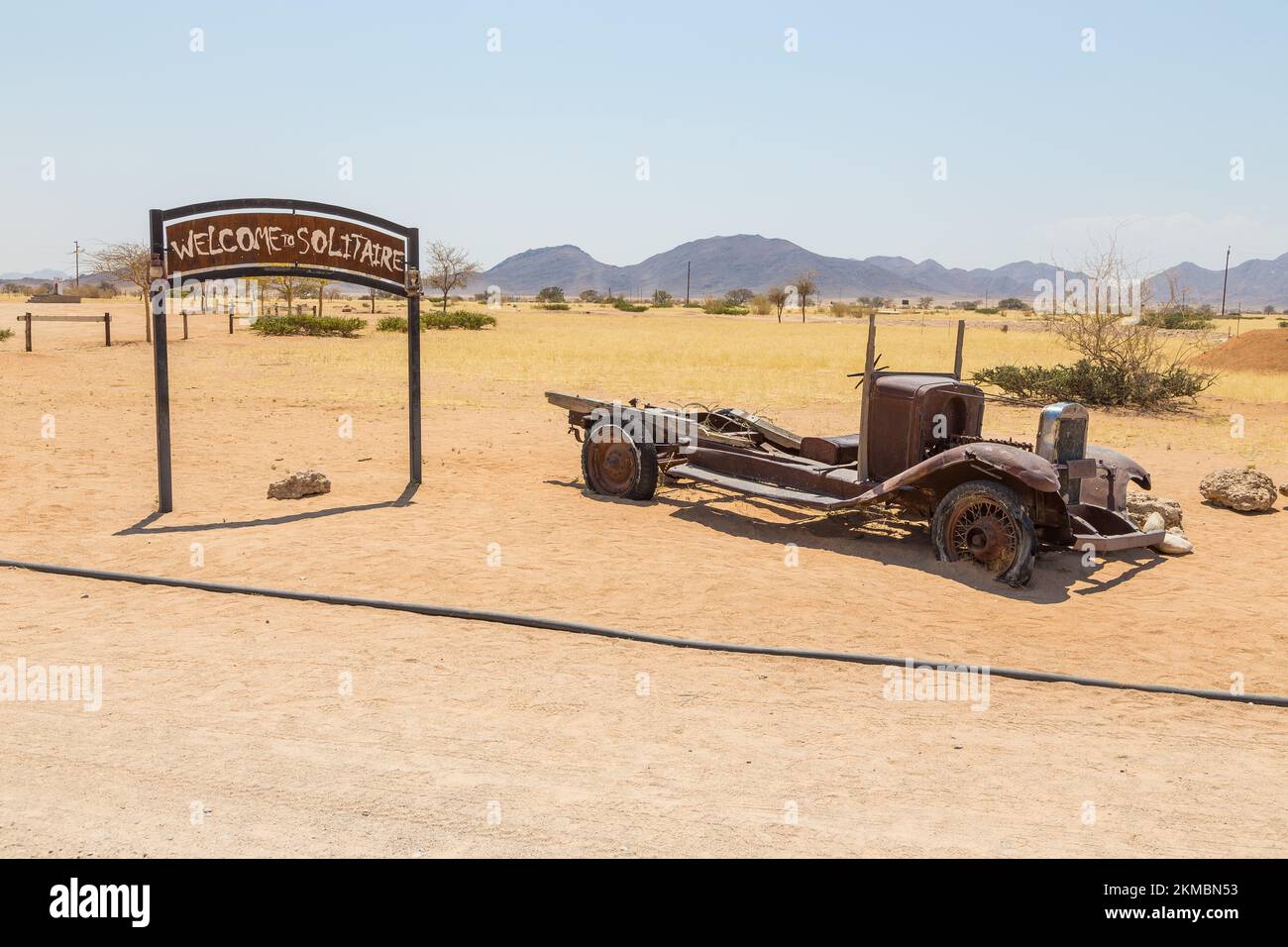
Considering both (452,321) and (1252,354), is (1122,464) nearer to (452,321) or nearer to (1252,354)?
(1252,354)

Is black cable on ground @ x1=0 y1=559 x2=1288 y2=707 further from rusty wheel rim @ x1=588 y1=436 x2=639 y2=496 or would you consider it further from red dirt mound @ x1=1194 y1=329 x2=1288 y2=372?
red dirt mound @ x1=1194 y1=329 x2=1288 y2=372

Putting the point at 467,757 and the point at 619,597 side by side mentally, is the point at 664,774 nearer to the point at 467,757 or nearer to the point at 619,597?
the point at 467,757

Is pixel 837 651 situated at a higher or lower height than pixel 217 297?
lower

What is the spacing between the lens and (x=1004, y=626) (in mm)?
7266

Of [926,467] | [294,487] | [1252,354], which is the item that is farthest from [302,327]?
[926,467]

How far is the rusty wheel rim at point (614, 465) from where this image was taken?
36.5 ft

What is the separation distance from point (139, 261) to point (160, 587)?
32.2m

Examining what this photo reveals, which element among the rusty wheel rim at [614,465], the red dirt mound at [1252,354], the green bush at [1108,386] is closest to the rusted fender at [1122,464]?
the rusty wheel rim at [614,465]

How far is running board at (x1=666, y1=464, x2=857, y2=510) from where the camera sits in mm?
9191

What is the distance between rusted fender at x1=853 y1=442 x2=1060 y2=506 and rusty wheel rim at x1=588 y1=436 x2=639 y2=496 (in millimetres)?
3076

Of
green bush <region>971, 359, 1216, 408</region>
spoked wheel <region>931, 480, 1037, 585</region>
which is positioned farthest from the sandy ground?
green bush <region>971, 359, 1216, 408</region>

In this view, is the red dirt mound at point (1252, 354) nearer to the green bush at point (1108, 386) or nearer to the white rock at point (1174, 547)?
the green bush at point (1108, 386)

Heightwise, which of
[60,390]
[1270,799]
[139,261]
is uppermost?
[139,261]
